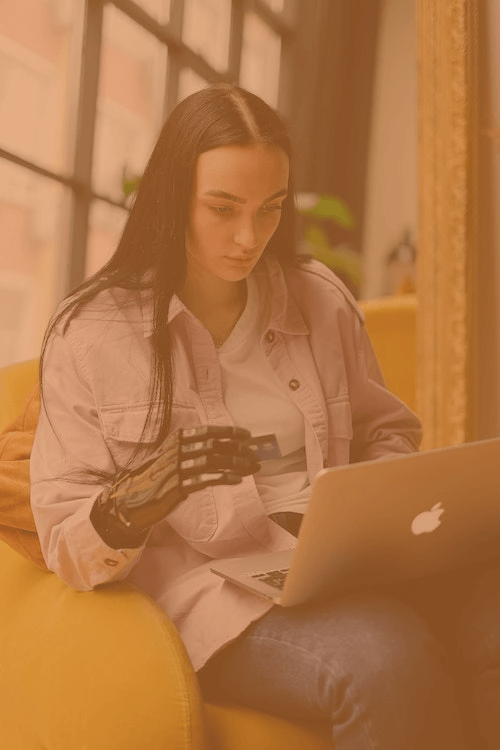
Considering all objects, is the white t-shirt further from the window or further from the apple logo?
the window

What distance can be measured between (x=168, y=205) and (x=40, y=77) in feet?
4.98

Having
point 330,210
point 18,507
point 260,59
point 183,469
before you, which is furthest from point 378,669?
point 260,59

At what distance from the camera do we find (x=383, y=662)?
40.1 inches

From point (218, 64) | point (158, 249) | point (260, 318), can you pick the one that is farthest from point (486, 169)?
point (218, 64)

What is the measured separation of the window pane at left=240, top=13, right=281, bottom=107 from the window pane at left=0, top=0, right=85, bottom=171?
1143 mm

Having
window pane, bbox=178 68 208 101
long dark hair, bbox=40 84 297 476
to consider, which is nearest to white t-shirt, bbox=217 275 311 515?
long dark hair, bbox=40 84 297 476

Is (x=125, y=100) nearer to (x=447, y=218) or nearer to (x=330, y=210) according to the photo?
(x=330, y=210)

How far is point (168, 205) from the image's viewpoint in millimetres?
1295

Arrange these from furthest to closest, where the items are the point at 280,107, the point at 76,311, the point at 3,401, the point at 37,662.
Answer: the point at 280,107 → the point at 3,401 → the point at 76,311 → the point at 37,662

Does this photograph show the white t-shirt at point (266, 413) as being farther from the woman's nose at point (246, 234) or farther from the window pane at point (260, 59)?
the window pane at point (260, 59)

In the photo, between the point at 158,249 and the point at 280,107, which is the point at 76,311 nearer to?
the point at 158,249

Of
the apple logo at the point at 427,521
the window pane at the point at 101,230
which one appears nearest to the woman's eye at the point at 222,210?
the apple logo at the point at 427,521

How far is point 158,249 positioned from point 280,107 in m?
2.96

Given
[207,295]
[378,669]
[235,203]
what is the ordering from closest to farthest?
[378,669] → [235,203] → [207,295]
